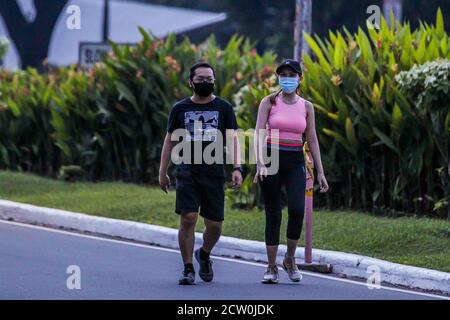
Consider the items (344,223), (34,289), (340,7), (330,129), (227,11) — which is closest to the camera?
(34,289)

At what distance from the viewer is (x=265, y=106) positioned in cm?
1067

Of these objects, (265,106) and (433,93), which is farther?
(433,93)

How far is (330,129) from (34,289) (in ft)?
21.3

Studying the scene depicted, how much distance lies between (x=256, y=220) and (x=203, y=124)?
14.8 ft

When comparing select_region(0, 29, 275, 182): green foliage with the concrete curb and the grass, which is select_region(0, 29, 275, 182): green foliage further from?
the concrete curb

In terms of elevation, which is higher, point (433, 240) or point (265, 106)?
point (265, 106)

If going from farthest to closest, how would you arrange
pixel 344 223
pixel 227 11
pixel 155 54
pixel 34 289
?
pixel 227 11 < pixel 155 54 < pixel 344 223 < pixel 34 289

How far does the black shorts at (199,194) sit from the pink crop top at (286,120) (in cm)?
64

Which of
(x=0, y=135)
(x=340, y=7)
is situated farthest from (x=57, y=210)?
(x=340, y=7)

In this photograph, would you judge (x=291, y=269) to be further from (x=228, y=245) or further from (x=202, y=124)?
(x=228, y=245)
